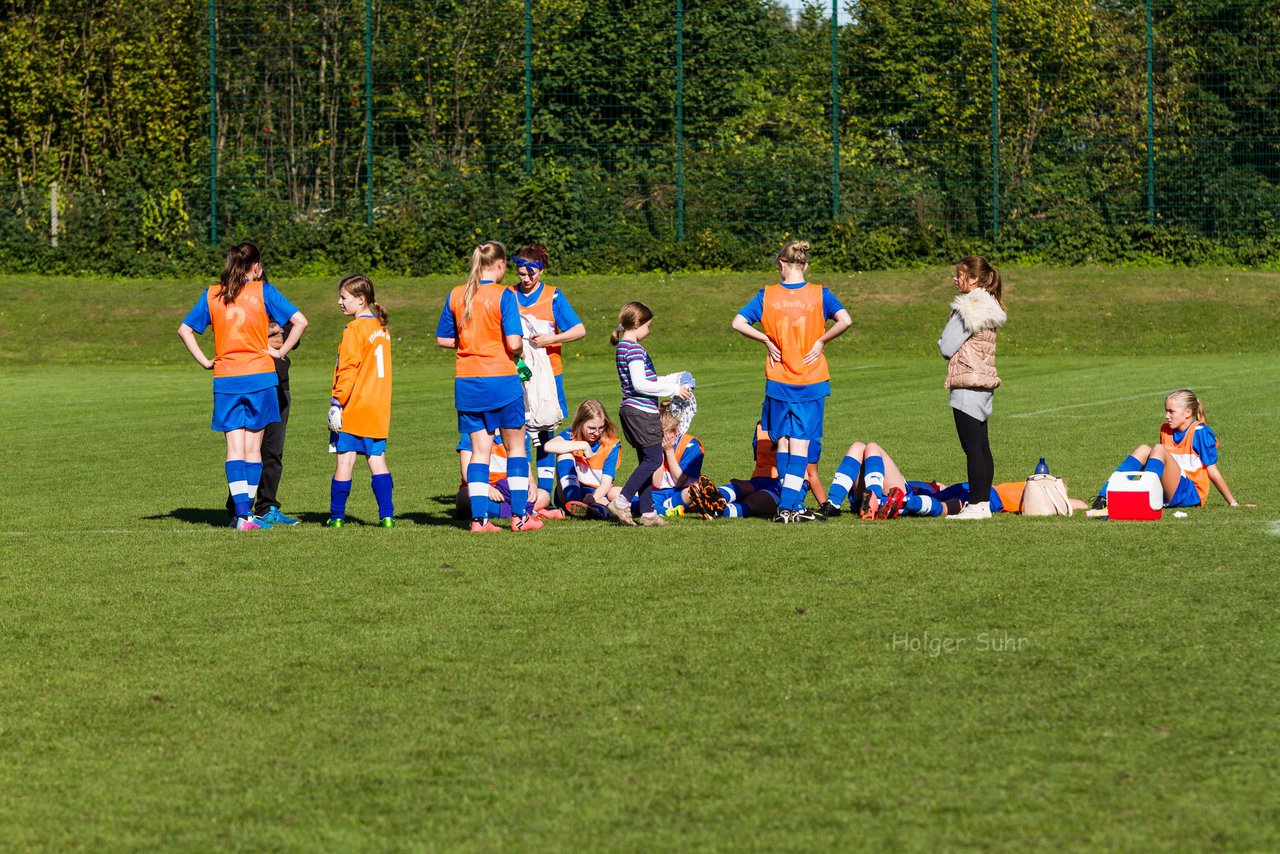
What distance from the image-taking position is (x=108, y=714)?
19.7ft

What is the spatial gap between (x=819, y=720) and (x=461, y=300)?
520 cm

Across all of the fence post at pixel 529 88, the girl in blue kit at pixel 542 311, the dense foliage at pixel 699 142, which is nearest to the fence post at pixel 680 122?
the dense foliage at pixel 699 142

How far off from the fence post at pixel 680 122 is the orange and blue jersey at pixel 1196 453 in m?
26.4

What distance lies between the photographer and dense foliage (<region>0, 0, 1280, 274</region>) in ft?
120

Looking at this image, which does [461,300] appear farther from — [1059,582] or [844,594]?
[1059,582]

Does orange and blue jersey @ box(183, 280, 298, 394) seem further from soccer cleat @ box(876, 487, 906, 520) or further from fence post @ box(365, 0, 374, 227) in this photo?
fence post @ box(365, 0, 374, 227)

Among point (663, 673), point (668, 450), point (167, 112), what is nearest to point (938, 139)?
point (167, 112)

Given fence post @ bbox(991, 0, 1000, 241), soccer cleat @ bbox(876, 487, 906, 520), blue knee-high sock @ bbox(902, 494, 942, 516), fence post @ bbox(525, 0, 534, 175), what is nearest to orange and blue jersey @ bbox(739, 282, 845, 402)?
soccer cleat @ bbox(876, 487, 906, 520)

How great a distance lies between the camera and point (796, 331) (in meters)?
10.7

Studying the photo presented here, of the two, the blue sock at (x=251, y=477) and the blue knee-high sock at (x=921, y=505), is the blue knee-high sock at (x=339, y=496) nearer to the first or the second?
the blue sock at (x=251, y=477)

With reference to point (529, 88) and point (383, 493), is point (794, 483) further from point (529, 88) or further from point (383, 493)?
point (529, 88)

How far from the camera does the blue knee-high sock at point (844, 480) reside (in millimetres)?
10922

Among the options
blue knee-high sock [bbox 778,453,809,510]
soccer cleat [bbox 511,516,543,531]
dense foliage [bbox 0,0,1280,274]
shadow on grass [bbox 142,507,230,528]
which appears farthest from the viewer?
dense foliage [bbox 0,0,1280,274]

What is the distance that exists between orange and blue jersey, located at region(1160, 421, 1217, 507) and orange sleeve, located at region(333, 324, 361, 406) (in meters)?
5.45
